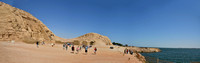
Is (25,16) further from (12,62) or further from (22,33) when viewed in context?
(12,62)

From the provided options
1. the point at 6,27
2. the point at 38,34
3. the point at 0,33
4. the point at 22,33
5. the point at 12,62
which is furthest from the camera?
the point at 38,34

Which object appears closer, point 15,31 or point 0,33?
point 0,33

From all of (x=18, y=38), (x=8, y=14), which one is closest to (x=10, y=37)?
(x=18, y=38)

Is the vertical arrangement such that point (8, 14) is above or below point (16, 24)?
above

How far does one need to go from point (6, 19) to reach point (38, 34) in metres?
12.3

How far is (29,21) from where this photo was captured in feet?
142

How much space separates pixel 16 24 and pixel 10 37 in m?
5.13

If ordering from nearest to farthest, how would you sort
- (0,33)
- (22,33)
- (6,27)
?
(0,33), (6,27), (22,33)

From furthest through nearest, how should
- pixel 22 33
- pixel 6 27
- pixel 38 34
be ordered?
pixel 38 34 → pixel 22 33 → pixel 6 27

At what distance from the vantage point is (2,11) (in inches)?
1294

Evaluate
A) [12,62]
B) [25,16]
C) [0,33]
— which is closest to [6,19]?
[0,33]

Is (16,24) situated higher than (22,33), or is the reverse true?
(16,24)

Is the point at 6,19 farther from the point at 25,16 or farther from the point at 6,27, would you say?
the point at 25,16

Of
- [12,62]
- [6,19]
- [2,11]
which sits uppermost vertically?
[2,11]
